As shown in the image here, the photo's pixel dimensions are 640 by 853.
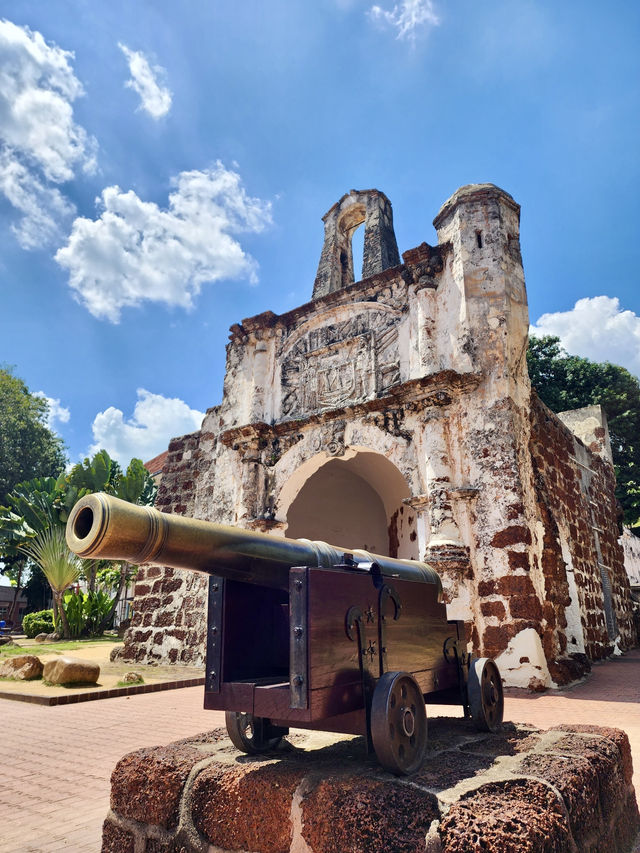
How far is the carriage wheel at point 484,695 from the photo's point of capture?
2986 mm

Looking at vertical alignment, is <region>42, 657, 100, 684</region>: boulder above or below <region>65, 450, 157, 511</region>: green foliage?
below

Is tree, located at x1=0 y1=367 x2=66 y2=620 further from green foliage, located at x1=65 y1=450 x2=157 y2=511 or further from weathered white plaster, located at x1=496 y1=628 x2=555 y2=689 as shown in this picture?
weathered white plaster, located at x1=496 y1=628 x2=555 y2=689

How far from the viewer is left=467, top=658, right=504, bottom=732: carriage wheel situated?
9.80ft

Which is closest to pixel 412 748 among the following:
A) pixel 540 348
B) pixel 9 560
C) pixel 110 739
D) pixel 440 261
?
pixel 110 739

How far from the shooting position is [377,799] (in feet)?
6.10

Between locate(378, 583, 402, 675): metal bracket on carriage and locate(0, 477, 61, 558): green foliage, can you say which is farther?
locate(0, 477, 61, 558): green foliage

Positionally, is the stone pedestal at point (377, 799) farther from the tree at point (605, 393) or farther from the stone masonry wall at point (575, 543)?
the tree at point (605, 393)

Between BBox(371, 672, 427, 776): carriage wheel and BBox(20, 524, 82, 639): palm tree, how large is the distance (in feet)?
56.2

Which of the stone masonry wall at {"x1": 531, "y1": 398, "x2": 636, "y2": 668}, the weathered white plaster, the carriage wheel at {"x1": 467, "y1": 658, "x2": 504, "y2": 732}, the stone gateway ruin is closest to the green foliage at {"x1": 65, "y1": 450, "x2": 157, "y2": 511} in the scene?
the stone gateway ruin

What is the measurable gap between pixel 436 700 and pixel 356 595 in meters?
1.18

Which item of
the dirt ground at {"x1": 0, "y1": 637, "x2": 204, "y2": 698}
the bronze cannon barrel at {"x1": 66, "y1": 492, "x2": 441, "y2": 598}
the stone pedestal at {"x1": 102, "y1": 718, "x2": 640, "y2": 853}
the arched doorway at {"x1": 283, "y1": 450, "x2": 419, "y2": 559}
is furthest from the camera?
the arched doorway at {"x1": 283, "y1": 450, "x2": 419, "y2": 559}

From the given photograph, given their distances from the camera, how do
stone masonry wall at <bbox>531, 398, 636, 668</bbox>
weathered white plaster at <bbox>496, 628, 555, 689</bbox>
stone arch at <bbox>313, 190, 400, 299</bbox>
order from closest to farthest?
weathered white plaster at <bbox>496, 628, 555, 689</bbox>, stone masonry wall at <bbox>531, 398, 636, 668</bbox>, stone arch at <bbox>313, 190, 400, 299</bbox>

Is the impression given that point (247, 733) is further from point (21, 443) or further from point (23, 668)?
point (21, 443)

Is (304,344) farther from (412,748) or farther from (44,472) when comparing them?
(44,472)
